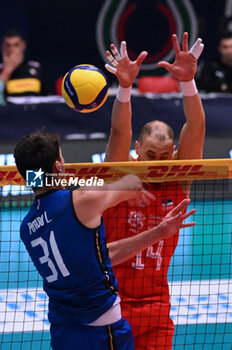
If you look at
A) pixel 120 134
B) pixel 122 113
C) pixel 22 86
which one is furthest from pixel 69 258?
pixel 22 86

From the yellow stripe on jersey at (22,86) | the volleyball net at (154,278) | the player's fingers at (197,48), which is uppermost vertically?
the player's fingers at (197,48)

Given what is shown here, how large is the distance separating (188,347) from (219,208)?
479 cm

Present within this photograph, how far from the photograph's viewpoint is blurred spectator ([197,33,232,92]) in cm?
1246

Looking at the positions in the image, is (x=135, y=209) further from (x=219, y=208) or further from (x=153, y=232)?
(x=219, y=208)

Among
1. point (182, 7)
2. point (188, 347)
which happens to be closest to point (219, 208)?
point (188, 347)

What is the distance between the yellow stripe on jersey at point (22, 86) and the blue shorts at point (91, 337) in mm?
8594

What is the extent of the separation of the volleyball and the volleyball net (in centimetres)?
93

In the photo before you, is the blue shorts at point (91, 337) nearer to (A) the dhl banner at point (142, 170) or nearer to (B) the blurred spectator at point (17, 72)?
(A) the dhl banner at point (142, 170)

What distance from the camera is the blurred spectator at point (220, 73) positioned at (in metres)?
12.5

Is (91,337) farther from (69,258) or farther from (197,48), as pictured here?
(197,48)

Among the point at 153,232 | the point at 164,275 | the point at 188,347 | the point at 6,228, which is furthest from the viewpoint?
the point at 6,228

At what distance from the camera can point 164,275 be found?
464cm

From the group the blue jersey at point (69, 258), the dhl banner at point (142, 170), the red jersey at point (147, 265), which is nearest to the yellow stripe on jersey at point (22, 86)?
the dhl banner at point (142, 170)

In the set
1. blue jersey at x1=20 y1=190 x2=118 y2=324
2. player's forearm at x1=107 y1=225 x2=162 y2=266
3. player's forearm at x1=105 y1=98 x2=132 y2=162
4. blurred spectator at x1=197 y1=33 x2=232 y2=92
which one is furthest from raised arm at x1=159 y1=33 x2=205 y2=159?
blurred spectator at x1=197 y1=33 x2=232 y2=92
